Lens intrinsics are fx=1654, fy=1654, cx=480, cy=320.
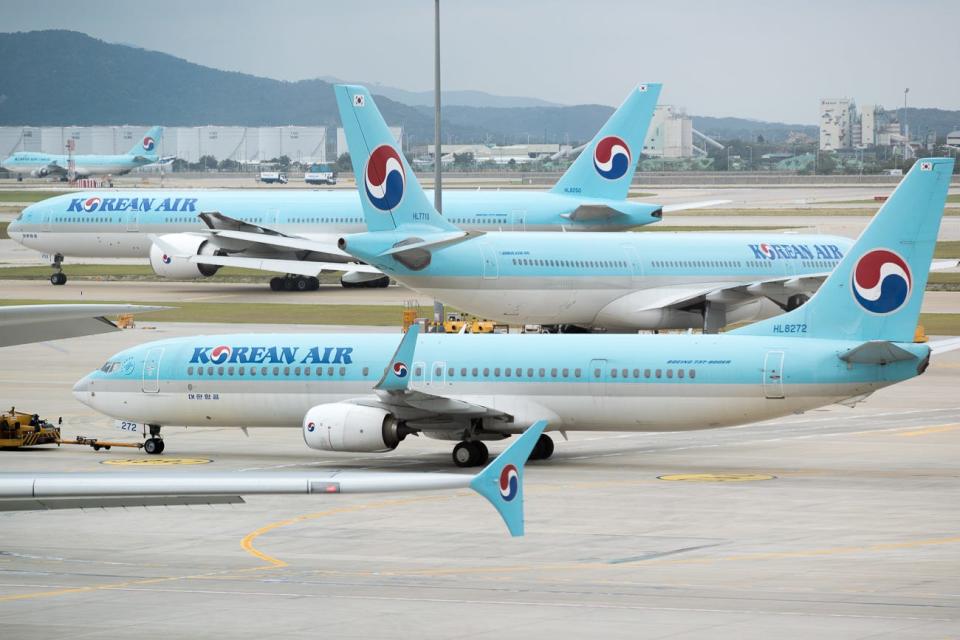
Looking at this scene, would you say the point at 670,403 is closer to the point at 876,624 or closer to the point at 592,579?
the point at 592,579

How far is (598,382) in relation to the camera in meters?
38.8

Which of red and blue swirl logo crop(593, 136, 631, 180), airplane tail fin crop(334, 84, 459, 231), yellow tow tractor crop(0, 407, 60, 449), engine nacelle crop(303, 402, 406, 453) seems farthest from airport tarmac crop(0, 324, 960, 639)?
red and blue swirl logo crop(593, 136, 631, 180)

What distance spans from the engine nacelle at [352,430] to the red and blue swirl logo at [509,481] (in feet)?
71.6

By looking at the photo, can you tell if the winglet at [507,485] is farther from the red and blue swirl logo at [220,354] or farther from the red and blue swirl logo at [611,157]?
the red and blue swirl logo at [611,157]

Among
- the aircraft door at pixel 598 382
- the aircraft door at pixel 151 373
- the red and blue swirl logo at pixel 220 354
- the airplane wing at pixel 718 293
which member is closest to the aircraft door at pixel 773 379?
the aircraft door at pixel 598 382

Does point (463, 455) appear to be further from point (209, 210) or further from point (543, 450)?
point (209, 210)

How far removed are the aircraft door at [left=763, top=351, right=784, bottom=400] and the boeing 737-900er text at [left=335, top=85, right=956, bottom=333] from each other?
68.1 feet

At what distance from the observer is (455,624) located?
23.2m

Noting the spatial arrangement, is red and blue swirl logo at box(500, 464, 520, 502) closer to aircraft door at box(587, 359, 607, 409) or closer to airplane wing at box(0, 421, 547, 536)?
airplane wing at box(0, 421, 547, 536)

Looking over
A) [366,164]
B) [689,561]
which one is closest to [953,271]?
[366,164]

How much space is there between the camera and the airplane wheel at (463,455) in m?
39.2

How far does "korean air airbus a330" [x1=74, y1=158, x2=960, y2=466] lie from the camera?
3762 cm

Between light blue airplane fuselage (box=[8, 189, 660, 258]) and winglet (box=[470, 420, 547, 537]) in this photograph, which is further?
light blue airplane fuselage (box=[8, 189, 660, 258])

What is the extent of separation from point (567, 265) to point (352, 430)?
2370cm
